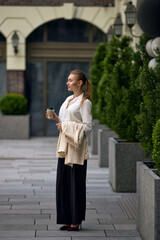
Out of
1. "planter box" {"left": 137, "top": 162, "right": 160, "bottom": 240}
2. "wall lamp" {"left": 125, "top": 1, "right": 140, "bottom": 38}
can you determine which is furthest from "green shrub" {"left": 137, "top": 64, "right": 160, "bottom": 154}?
"wall lamp" {"left": 125, "top": 1, "right": 140, "bottom": 38}

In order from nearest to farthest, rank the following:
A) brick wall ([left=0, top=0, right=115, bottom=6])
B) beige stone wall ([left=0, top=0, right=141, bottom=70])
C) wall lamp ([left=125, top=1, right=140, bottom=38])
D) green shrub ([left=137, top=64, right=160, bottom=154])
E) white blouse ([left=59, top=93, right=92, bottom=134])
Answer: white blouse ([left=59, top=93, right=92, bottom=134]) < green shrub ([left=137, top=64, right=160, bottom=154]) < wall lamp ([left=125, top=1, right=140, bottom=38]) < beige stone wall ([left=0, top=0, right=141, bottom=70]) < brick wall ([left=0, top=0, right=115, bottom=6])

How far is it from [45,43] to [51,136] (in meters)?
3.53

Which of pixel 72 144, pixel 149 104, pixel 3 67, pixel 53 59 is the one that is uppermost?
pixel 53 59

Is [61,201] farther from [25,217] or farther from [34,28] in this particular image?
[34,28]

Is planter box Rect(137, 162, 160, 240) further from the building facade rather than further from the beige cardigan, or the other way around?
the building facade

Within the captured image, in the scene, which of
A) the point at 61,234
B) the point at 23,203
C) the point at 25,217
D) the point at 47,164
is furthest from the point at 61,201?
the point at 47,164

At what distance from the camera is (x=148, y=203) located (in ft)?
18.6

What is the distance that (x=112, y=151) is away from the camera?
32.1 ft

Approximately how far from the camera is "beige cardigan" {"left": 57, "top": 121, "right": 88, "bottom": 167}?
6.39 metres

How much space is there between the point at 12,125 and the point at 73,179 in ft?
44.3

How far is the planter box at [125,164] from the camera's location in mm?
9328

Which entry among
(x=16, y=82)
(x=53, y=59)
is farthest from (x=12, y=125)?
(x=53, y=59)

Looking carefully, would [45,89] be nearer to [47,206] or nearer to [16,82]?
[16,82]

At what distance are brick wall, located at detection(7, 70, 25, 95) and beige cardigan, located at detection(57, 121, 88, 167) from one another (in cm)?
1430
